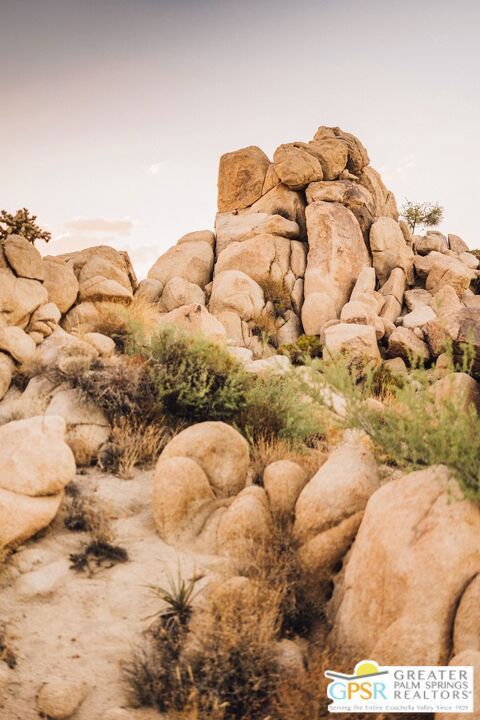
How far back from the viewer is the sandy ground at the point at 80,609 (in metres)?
4.18

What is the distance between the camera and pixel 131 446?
8.47 metres

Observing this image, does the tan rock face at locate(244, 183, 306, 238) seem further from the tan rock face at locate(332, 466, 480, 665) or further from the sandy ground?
the tan rock face at locate(332, 466, 480, 665)

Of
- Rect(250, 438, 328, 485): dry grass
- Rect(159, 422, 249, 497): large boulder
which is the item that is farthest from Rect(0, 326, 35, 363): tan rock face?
Rect(250, 438, 328, 485): dry grass

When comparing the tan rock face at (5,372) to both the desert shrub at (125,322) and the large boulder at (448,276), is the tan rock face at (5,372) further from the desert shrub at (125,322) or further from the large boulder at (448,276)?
the large boulder at (448,276)

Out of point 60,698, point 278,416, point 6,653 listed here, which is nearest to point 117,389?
point 278,416

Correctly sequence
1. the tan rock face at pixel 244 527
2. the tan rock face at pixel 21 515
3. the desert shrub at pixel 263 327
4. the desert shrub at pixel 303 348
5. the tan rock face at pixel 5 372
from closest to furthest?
the tan rock face at pixel 21 515 → the tan rock face at pixel 244 527 → the tan rock face at pixel 5 372 → the desert shrub at pixel 303 348 → the desert shrub at pixel 263 327

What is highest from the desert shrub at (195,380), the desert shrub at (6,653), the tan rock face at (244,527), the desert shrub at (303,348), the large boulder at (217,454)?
the desert shrub at (303,348)

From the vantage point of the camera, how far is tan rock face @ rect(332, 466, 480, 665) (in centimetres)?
402

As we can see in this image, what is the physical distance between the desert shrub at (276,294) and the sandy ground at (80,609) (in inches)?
606

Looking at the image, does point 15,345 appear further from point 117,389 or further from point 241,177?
point 241,177

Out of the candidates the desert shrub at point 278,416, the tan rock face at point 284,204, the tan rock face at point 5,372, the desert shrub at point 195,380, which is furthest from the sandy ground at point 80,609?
the tan rock face at point 284,204

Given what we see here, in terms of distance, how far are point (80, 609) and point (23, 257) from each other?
36.9ft

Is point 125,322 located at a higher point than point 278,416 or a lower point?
higher

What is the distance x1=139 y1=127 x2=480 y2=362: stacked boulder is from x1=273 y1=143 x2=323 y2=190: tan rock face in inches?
2.0
